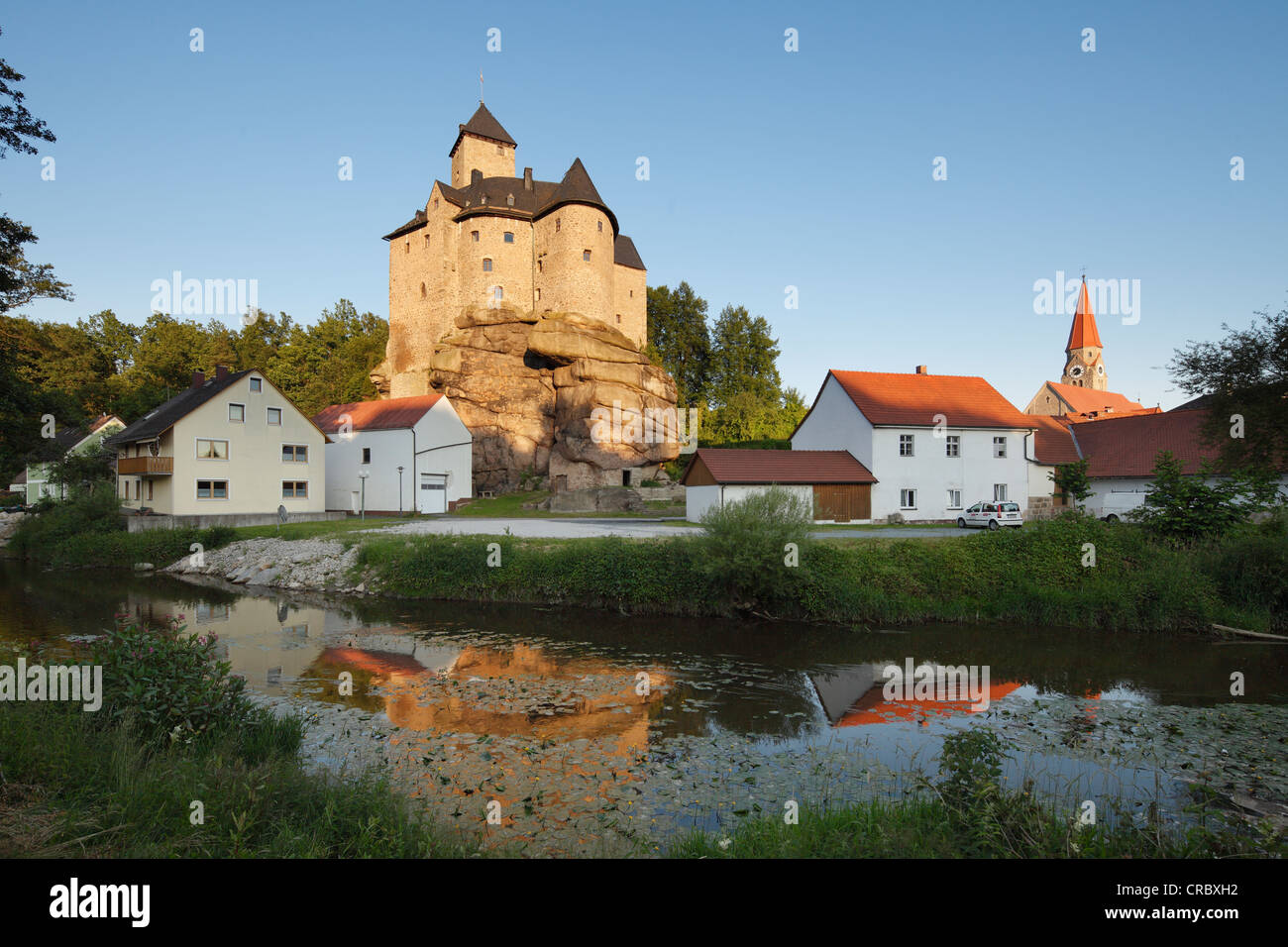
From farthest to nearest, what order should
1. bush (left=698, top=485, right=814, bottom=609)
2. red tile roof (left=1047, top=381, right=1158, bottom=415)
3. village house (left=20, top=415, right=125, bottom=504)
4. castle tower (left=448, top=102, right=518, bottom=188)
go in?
red tile roof (left=1047, top=381, right=1158, bottom=415)
castle tower (left=448, top=102, right=518, bottom=188)
village house (left=20, top=415, right=125, bottom=504)
bush (left=698, top=485, right=814, bottom=609)

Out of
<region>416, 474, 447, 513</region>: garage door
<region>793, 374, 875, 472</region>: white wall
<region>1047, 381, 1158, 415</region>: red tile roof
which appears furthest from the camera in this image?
<region>1047, 381, 1158, 415</region>: red tile roof

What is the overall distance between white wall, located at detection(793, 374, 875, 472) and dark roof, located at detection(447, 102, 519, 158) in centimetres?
4011

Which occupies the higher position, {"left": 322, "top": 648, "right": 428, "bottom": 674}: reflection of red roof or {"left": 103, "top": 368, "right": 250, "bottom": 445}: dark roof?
{"left": 103, "top": 368, "right": 250, "bottom": 445}: dark roof

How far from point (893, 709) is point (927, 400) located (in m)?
27.7

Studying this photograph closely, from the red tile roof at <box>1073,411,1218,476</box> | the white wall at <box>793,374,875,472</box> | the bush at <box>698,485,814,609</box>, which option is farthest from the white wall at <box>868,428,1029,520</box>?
the bush at <box>698,485,814,609</box>

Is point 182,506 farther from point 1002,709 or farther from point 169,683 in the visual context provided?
point 1002,709

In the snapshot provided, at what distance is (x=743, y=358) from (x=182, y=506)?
4471cm

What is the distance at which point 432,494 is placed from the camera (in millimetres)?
42438

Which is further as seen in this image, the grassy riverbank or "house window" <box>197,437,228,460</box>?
"house window" <box>197,437,228,460</box>

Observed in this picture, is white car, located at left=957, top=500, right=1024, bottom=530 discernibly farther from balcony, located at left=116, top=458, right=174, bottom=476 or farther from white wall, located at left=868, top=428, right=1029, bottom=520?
balcony, located at left=116, top=458, right=174, bottom=476

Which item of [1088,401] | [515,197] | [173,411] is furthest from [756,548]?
[1088,401]

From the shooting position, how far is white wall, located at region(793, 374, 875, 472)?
33.5 m

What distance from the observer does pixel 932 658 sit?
1455cm

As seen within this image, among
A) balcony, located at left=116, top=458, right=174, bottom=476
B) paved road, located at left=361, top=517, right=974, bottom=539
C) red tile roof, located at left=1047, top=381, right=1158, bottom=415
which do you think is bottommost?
paved road, located at left=361, top=517, right=974, bottom=539
